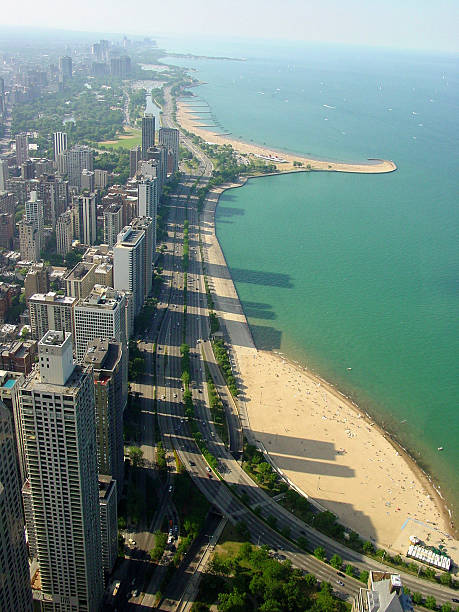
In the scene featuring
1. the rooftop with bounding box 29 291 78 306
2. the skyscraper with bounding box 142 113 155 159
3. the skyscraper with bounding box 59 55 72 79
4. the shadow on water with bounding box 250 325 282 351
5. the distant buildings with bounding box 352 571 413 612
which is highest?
the skyscraper with bounding box 59 55 72 79

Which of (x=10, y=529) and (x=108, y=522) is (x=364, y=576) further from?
(x=10, y=529)

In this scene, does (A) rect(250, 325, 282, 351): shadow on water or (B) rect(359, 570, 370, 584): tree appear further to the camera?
(A) rect(250, 325, 282, 351): shadow on water

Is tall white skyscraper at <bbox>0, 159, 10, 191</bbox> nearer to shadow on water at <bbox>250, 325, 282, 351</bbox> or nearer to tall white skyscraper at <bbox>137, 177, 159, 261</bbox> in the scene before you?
tall white skyscraper at <bbox>137, 177, 159, 261</bbox>

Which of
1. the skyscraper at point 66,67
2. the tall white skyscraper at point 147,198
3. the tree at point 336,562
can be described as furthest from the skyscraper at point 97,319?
the skyscraper at point 66,67

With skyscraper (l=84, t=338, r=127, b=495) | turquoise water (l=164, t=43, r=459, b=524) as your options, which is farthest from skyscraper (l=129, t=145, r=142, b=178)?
skyscraper (l=84, t=338, r=127, b=495)

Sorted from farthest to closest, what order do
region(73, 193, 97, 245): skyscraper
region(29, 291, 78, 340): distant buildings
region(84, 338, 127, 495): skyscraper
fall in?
1. region(73, 193, 97, 245): skyscraper
2. region(29, 291, 78, 340): distant buildings
3. region(84, 338, 127, 495): skyscraper

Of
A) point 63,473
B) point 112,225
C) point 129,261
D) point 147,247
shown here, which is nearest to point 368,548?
point 63,473
